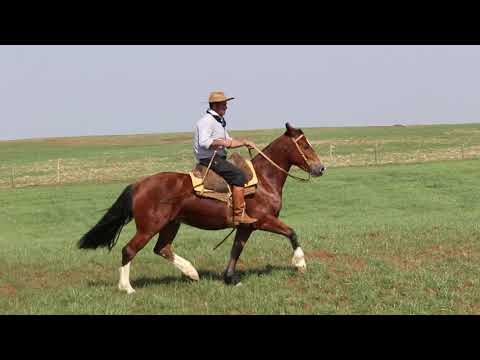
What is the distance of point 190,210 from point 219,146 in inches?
46.2

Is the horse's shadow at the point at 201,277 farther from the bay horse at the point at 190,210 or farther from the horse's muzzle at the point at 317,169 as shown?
the horse's muzzle at the point at 317,169

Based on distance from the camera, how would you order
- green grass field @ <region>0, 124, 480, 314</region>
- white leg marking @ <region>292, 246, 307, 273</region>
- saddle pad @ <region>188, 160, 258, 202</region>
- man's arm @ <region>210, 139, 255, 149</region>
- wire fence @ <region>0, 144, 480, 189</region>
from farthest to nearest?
1. wire fence @ <region>0, 144, 480, 189</region>
2. white leg marking @ <region>292, 246, 307, 273</region>
3. saddle pad @ <region>188, 160, 258, 202</region>
4. man's arm @ <region>210, 139, 255, 149</region>
5. green grass field @ <region>0, 124, 480, 314</region>

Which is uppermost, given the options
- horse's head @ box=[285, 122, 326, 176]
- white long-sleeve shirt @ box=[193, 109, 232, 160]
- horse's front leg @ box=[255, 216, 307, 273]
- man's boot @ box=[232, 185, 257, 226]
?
white long-sleeve shirt @ box=[193, 109, 232, 160]

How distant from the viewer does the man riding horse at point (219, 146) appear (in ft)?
30.9

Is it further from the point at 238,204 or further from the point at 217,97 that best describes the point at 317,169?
the point at 217,97

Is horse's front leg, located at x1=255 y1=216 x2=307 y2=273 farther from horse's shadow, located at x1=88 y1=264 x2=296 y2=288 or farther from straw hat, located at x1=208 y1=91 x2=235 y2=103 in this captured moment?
straw hat, located at x1=208 y1=91 x2=235 y2=103

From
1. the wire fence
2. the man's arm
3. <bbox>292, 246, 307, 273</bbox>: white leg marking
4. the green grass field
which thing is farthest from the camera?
the wire fence

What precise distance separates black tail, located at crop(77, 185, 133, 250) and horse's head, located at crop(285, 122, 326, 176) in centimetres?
289

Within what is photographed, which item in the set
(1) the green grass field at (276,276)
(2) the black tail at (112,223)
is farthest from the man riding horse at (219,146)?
(2) the black tail at (112,223)

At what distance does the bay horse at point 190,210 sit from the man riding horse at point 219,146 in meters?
0.22

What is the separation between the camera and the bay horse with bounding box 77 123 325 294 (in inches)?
373

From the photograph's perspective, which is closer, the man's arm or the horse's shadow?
the man's arm

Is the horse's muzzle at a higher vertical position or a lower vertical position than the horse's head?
lower

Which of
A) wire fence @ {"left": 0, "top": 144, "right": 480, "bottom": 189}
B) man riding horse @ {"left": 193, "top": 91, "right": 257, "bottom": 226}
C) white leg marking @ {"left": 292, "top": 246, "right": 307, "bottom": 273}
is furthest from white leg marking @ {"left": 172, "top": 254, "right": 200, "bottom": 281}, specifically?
wire fence @ {"left": 0, "top": 144, "right": 480, "bottom": 189}
